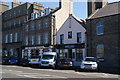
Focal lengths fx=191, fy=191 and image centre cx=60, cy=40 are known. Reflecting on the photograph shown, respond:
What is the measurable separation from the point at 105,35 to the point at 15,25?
2944 centimetres

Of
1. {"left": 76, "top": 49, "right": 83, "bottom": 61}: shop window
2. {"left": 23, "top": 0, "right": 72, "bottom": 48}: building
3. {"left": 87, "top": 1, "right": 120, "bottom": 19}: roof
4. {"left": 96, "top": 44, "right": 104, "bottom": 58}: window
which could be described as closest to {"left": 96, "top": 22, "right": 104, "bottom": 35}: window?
{"left": 87, "top": 1, "right": 120, "bottom": 19}: roof

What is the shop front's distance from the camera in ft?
108

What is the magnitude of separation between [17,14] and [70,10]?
1591 cm

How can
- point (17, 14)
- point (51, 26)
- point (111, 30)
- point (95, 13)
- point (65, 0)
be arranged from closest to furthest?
point (111, 30) < point (95, 13) < point (51, 26) < point (65, 0) < point (17, 14)

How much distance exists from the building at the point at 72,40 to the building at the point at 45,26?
1967 millimetres

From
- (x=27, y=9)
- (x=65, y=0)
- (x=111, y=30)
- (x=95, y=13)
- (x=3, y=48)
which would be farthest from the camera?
(x=3, y=48)

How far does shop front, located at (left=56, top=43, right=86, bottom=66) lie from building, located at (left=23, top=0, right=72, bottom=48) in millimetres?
3004

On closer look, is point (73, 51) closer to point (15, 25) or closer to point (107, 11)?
point (107, 11)

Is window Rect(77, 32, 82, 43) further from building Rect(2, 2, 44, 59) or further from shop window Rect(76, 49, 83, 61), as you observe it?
building Rect(2, 2, 44, 59)

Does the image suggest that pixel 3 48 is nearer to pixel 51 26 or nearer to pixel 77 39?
pixel 51 26

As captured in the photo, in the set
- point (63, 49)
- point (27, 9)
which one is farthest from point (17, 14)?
point (63, 49)

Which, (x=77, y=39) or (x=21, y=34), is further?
(x=21, y=34)

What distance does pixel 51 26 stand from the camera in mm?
39344

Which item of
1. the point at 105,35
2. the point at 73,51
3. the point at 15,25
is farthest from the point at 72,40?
the point at 15,25
